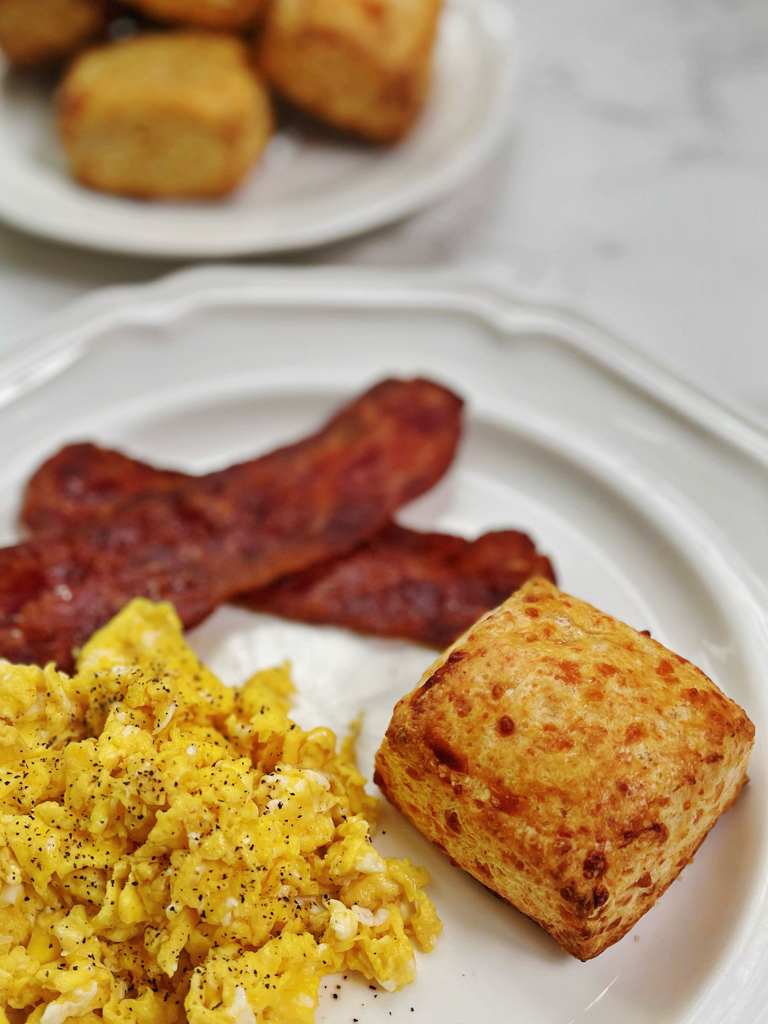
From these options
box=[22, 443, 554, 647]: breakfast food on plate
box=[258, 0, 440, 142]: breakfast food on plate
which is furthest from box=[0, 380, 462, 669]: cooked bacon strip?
box=[258, 0, 440, 142]: breakfast food on plate

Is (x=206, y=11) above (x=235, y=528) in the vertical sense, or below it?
above

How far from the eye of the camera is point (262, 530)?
101 inches

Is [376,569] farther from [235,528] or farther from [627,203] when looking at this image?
[627,203]

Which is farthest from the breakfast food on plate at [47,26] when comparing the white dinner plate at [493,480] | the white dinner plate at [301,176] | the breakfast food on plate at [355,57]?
the white dinner plate at [493,480]

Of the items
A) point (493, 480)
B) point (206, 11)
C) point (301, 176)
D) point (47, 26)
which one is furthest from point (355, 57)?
point (493, 480)

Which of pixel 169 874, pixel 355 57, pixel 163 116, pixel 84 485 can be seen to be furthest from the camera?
pixel 355 57

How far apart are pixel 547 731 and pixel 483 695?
0.14 metres

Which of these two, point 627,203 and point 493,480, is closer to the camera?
point 493,480

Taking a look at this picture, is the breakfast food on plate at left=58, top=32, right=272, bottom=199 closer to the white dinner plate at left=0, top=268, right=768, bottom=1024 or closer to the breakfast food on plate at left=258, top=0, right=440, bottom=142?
the breakfast food on plate at left=258, top=0, right=440, bottom=142

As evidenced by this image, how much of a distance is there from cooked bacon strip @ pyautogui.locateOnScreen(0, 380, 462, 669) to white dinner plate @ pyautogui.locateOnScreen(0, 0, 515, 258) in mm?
789

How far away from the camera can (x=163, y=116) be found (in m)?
3.20

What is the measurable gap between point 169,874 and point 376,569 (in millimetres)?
994

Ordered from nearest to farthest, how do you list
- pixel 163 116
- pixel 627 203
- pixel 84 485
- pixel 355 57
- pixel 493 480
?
pixel 84 485 → pixel 493 480 → pixel 163 116 → pixel 355 57 → pixel 627 203

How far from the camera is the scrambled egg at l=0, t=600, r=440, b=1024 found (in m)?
1.81
